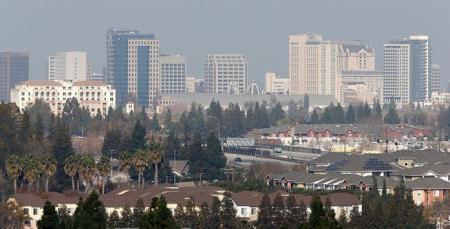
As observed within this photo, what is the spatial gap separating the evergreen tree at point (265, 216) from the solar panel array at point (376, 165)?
32913 millimetres

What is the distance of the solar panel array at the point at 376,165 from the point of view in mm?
112562

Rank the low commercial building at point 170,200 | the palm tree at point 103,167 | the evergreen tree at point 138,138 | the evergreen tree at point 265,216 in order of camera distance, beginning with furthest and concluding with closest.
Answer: the evergreen tree at point 138,138
the palm tree at point 103,167
the low commercial building at point 170,200
the evergreen tree at point 265,216

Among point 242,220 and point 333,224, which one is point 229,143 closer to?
point 242,220

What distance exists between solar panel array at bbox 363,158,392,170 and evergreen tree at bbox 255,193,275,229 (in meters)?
32.9

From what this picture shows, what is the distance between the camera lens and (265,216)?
79312 millimetres

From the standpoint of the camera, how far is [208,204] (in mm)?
85125

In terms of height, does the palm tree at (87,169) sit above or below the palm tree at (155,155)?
below

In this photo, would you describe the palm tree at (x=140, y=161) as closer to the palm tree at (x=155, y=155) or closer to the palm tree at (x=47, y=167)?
the palm tree at (x=155, y=155)

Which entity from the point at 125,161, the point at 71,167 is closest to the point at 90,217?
the point at 71,167

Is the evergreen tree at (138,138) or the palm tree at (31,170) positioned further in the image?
the evergreen tree at (138,138)

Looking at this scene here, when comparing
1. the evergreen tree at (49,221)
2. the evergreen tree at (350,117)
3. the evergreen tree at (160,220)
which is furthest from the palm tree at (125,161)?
the evergreen tree at (350,117)

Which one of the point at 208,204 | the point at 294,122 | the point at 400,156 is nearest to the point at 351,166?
the point at 400,156

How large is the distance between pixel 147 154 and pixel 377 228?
95.8 ft

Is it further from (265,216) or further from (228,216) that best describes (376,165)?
(228,216)
